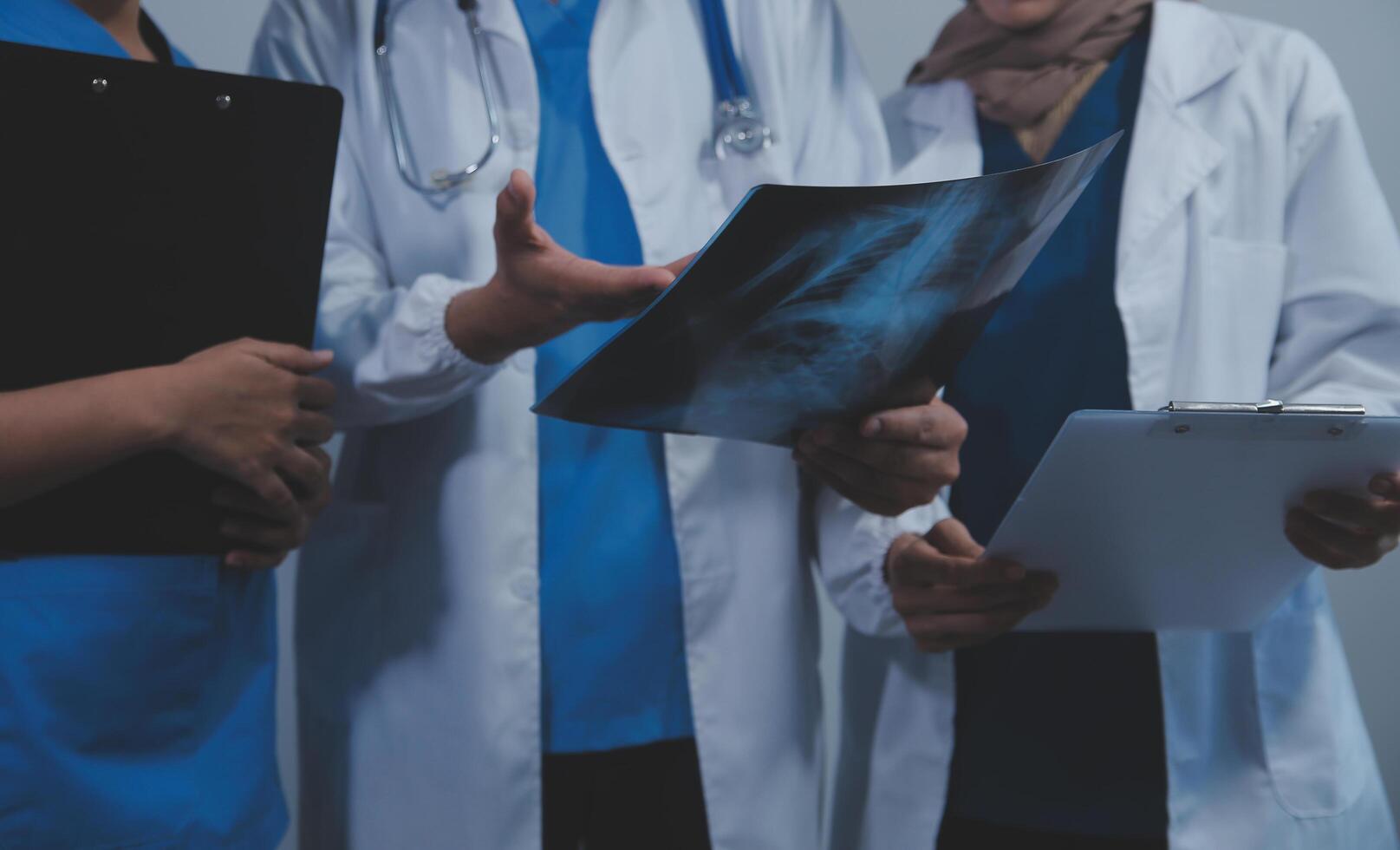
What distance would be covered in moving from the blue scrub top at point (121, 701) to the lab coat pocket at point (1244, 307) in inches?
32.4

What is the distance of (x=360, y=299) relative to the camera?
856 millimetres

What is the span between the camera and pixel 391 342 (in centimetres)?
80

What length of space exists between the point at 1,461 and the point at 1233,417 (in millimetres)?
669

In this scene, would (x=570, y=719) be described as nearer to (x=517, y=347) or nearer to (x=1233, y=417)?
(x=517, y=347)

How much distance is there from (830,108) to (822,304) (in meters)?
0.45

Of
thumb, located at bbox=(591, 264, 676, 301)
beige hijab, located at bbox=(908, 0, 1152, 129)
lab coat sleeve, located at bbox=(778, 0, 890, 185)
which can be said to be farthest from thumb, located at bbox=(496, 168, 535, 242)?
beige hijab, located at bbox=(908, 0, 1152, 129)

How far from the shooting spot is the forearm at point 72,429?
1.99 ft

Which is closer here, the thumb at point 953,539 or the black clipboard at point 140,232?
the black clipboard at point 140,232

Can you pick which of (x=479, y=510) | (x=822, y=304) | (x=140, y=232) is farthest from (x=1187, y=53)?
(x=140, y=232)

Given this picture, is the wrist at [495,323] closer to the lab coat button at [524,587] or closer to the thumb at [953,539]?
the lab coat button at [524,587]

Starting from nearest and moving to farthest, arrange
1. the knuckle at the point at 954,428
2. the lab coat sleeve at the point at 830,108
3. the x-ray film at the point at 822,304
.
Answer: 1. the x-ray film at the point at 822,304
2. the knuckle at the point at 954,428
3. the lab coat sleeve at the point at 830,108

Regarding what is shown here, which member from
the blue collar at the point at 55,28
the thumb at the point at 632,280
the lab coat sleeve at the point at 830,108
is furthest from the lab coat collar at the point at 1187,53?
the blue collar at the point at 55,28

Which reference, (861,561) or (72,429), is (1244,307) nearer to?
(861,561)

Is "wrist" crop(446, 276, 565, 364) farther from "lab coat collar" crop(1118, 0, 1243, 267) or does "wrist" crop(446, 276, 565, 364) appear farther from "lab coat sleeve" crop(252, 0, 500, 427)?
"lab coat collar" crop(1118, 0, 1243, 267)
